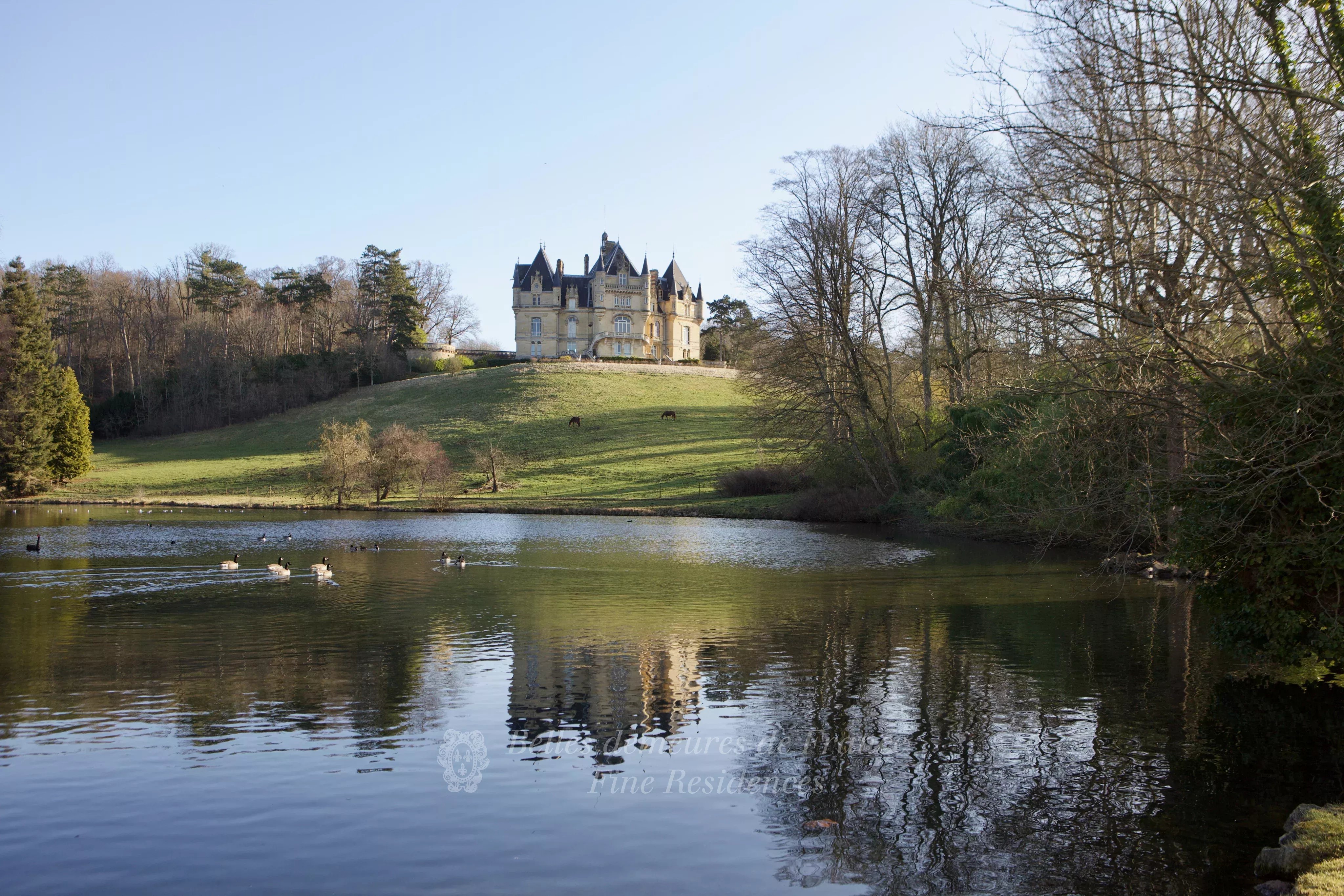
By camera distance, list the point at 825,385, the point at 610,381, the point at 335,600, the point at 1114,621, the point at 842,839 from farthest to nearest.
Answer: the point at 610,381 < the point at 825,385 < the point at 335,600 < the point at 1114,621 < the point at 842,839

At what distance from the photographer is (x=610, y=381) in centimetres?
7700

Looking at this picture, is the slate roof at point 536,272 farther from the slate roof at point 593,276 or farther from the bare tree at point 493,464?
the bare tree at point 493,464

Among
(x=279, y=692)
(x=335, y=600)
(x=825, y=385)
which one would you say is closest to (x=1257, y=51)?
(x=279, y=692)

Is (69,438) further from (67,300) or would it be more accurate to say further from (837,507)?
(837,507)

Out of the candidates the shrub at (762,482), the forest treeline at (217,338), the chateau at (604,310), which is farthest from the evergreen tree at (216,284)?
the shrub at (762,482)

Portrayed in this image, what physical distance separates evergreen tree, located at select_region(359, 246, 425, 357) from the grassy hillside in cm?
750

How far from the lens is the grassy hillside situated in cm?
4769

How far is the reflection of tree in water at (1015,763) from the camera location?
6773 millimetres

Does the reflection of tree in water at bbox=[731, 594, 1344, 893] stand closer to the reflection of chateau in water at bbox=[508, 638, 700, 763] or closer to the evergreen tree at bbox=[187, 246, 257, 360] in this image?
the reflection of chateau in water at bbox=[508, 638, 700, 763]

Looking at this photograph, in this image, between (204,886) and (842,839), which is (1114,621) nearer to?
(842,839)

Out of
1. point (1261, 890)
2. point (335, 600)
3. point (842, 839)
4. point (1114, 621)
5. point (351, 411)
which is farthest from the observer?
point (351, 411)

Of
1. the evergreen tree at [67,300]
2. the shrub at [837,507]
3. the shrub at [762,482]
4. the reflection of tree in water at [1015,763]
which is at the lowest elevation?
the reflection of tree in water at [1015,763]

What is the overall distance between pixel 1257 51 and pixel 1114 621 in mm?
9779

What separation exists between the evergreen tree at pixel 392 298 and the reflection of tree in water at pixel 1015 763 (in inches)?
2950
